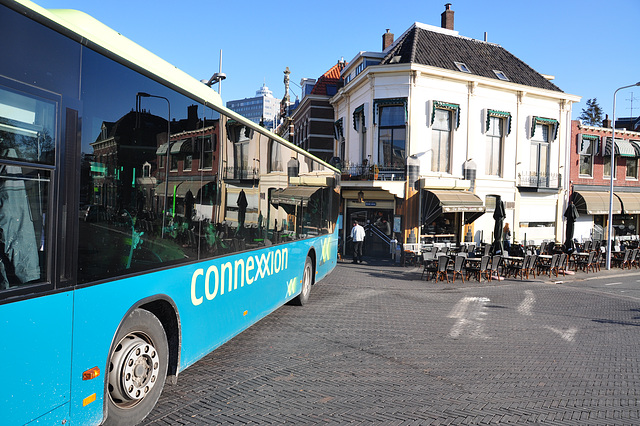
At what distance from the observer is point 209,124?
5.37 metres

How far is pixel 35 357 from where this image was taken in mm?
2893

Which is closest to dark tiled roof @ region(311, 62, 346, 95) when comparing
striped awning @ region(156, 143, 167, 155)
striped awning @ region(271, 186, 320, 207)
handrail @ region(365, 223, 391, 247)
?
handrail @ region(365, 223, 391, 247)

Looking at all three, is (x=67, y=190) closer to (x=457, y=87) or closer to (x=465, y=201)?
(x=465, y=201)

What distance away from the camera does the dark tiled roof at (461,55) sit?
2281 centimetres

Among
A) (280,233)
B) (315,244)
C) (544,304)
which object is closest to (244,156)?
(280,233)

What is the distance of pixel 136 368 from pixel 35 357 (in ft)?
3.89

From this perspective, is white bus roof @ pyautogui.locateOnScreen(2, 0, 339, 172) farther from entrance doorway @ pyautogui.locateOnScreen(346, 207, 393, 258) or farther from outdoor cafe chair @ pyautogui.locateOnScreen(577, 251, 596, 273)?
outdoor cafe chair @ pyautogui.locateOnScreen(577, 251, 596, 273)

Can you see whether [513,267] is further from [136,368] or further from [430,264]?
[136,368]

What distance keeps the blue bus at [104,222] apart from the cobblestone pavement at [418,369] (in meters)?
0.69

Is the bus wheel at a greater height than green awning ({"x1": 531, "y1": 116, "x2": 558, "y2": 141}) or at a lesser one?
lesser

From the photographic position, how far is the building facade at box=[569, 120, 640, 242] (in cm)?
2725

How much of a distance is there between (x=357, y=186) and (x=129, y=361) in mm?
18121

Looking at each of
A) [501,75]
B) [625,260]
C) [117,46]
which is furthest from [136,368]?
[501,75]

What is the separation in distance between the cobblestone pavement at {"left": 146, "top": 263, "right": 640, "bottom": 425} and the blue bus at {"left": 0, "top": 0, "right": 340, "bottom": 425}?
688 millimetres
